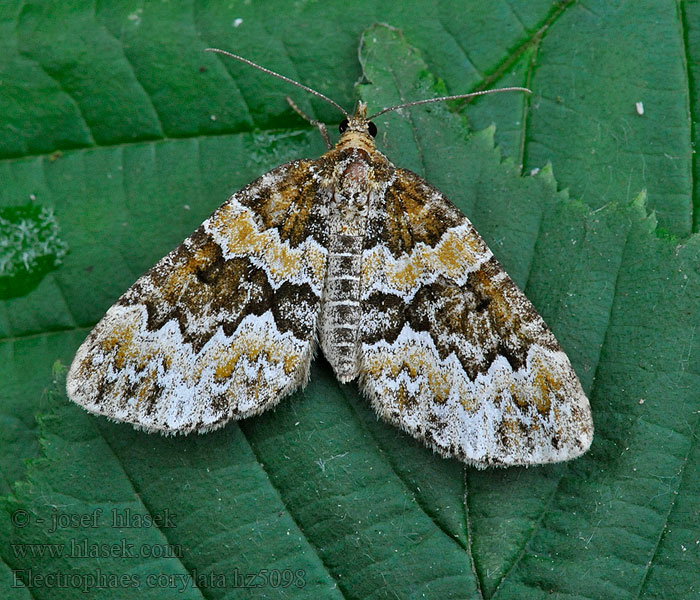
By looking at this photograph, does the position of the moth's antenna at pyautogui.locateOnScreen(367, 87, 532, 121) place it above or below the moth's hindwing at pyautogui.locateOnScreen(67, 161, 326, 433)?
above

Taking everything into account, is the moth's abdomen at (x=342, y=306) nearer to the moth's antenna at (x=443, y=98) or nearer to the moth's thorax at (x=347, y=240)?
the moth's thorax at (x=347, y=240)

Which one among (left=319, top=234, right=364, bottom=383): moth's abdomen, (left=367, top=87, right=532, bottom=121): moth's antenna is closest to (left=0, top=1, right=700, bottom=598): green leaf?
(left=367, top=87, right=532, bottom=121): moth's antenna

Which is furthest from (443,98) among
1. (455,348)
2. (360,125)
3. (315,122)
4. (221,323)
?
(221,323)

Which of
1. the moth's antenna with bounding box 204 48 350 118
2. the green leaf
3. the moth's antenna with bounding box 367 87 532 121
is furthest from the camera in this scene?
the moth's antenna with bounding box 204 48 350 118

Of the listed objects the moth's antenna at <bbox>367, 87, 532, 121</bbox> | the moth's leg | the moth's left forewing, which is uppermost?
the moth's antenna at <bbox>367, 87, 532, 121</bbox>

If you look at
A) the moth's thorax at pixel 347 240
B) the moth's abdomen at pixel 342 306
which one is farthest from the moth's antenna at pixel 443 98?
the moth's abdomen at pixel 342 306

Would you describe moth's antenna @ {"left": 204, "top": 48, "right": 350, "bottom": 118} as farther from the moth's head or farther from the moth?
the moth

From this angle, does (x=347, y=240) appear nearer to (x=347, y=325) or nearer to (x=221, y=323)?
(x=347, y=325)
